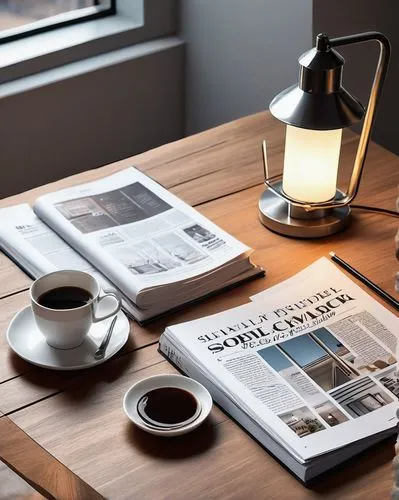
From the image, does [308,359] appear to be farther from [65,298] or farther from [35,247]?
[35,247]

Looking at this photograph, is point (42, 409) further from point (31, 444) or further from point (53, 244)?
point (53, 244)

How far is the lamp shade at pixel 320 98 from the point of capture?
4.45 ft

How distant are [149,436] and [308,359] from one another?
228 millimetres

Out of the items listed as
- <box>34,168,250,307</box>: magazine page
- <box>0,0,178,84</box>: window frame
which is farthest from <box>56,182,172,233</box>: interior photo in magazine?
<box>0,0,178,84</box>: window frame

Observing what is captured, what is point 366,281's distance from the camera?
1.37 m

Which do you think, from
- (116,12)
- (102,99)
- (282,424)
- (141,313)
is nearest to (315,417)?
(282,424)

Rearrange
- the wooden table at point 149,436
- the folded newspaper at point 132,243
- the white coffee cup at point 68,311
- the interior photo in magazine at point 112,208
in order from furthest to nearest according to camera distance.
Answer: the interior photo in magazine at point 112,208 → the folded newspaper at point 132,243 → the white coffee cup at point 68,311 → the wooden table at point 149,436

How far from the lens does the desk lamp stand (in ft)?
4.48

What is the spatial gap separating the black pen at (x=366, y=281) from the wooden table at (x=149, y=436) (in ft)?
0.05

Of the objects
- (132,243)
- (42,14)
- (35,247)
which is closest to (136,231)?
(132,243)

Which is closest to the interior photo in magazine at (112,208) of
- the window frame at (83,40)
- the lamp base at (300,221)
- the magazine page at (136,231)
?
the magazine page at (136,231)

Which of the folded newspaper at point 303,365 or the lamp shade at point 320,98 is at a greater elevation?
the lamp shade at point 320,98

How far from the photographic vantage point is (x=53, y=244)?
142cm

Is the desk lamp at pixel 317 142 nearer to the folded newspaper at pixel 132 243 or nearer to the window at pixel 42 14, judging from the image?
the folded newspaper at pixel 132 243
